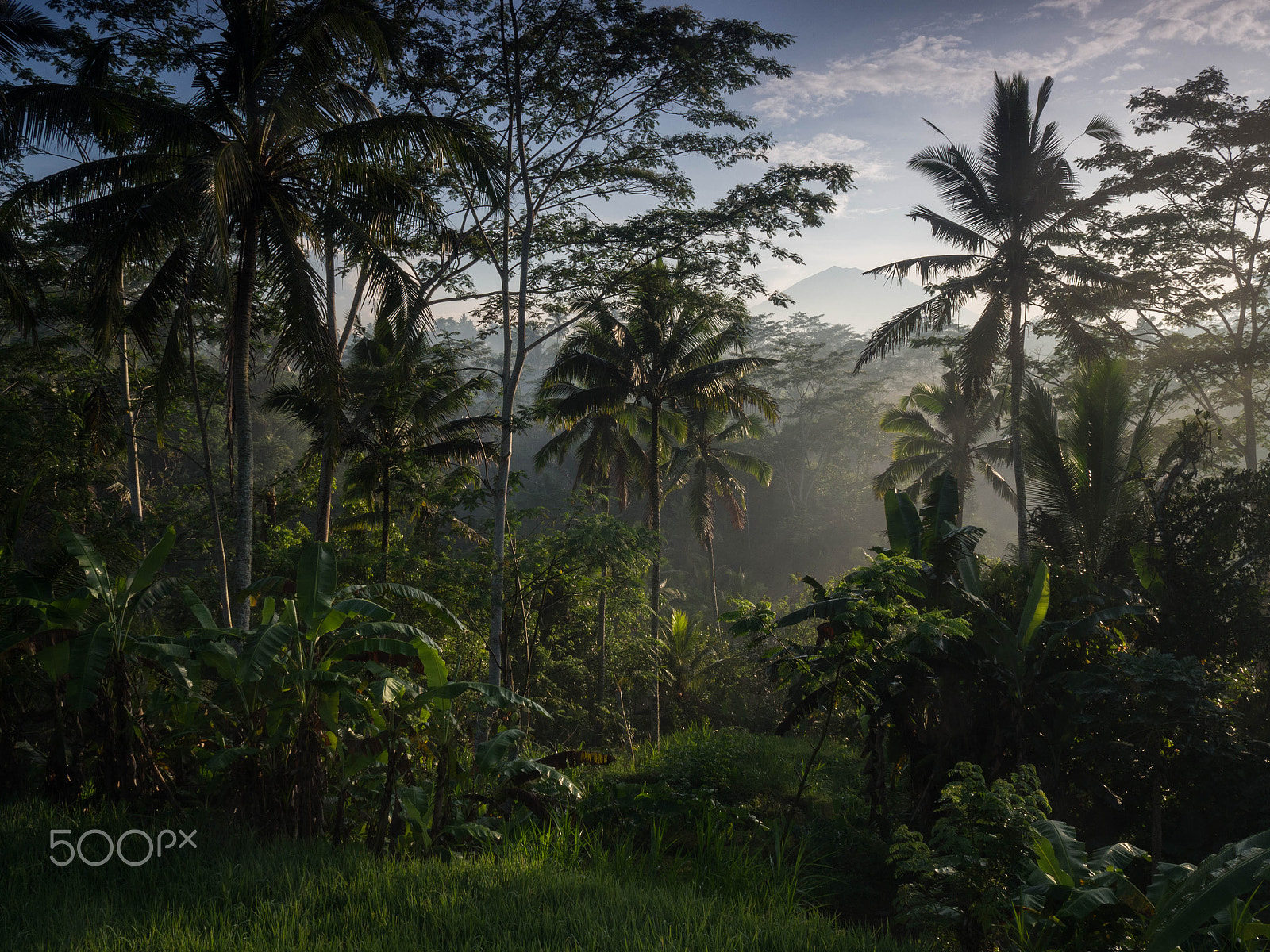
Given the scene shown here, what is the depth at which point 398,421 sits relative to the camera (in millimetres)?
16562

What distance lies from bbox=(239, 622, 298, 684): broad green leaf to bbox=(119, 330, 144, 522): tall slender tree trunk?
1116cm

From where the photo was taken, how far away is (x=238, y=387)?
9141 mm

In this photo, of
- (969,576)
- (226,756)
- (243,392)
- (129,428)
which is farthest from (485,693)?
(129,428)

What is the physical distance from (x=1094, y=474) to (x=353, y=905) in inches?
423

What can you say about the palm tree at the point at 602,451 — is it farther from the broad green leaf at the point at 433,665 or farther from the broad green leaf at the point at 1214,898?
the broad green leaf at the point at 1214,898

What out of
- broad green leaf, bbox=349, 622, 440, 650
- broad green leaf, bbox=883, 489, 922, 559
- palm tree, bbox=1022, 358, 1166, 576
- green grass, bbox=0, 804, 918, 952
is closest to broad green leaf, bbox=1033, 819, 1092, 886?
green grass, bbox=0, 804, 918, 952

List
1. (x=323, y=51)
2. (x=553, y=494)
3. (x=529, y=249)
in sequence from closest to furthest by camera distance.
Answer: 1. (x=323, y=51)
2. (x=529, y=249)
3. (x=553, y=494)

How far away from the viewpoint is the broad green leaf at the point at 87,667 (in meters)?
4.80

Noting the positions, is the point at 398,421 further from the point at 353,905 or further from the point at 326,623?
the point at 353,905

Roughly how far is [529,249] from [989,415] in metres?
20.0

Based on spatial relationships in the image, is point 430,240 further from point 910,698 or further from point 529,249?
point 910,698

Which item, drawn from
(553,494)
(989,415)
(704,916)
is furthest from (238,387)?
(553,494)

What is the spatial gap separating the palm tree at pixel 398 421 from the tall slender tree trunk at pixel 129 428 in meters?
2.71

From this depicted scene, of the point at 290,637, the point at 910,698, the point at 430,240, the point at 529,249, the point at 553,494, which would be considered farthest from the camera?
the point at 553,494
